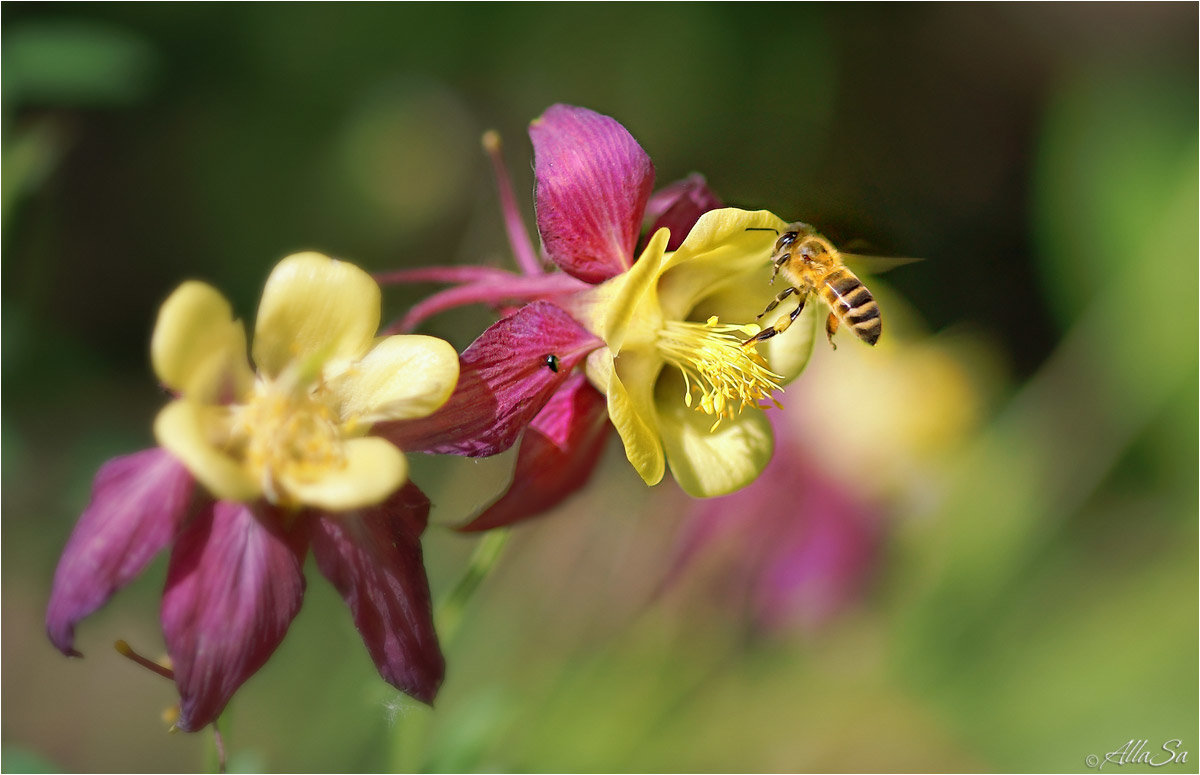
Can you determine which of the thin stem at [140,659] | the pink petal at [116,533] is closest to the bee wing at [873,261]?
the pink petal at [116,533]

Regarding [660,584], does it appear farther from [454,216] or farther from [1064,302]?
[1064,302]

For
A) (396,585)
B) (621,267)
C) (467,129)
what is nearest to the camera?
(396,585)

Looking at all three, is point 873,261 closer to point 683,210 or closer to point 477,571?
point 683,210

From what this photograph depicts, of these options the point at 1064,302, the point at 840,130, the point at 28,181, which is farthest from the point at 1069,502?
the point at 28,181

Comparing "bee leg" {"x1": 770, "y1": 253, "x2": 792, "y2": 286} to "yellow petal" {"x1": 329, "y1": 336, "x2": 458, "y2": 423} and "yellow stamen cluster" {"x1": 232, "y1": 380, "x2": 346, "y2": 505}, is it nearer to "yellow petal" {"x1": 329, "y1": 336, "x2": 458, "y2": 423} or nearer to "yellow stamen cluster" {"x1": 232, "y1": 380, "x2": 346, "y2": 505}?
"yellow petal" {"x1": 329, "y1": 336, "x2": 458, "y2": 423}

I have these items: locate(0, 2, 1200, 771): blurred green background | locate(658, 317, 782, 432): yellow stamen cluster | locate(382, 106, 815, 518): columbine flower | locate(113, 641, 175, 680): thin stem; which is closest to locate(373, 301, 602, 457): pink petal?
locate(382, 106, 815, 518): columbine flower

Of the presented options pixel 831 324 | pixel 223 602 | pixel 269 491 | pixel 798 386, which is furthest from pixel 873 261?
pixel 798 386
